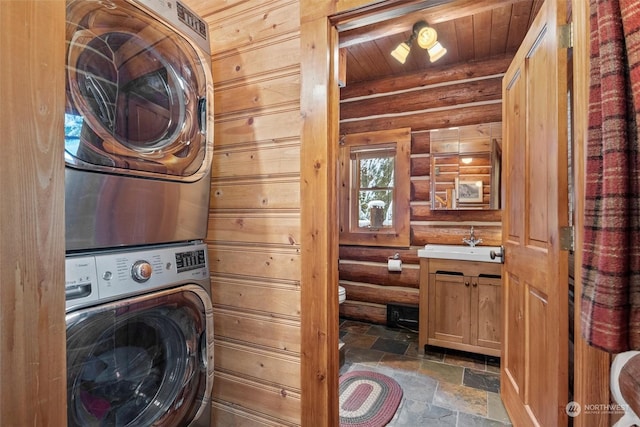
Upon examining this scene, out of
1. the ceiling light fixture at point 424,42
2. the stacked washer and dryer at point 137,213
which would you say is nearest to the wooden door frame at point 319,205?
the stacked washer and dryer at point 137,213

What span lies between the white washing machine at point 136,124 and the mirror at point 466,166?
7.53 feet

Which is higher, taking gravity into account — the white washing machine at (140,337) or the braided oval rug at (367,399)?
the white washing machine at (140,337)

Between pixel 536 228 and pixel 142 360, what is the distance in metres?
1.64

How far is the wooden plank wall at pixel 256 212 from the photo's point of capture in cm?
126

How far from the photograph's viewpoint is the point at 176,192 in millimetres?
A: 1060

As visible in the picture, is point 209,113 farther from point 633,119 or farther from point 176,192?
point 633,119

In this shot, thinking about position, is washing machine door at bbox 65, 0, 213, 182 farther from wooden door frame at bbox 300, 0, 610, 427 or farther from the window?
the window

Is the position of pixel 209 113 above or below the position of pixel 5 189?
above

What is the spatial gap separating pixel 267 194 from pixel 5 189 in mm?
887

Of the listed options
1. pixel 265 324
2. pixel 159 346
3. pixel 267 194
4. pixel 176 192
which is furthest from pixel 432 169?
pixel 159 346

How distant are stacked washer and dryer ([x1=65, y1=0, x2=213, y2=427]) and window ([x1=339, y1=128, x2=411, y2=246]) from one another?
2190 mm

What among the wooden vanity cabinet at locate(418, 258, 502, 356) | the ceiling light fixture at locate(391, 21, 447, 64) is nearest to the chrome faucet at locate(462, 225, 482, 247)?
the wooden vanity cabinet at locate(418, 258, 502, 356)

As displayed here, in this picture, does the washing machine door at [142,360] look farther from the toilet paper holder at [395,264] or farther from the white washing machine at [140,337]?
the toilet paper holder at [395,264]

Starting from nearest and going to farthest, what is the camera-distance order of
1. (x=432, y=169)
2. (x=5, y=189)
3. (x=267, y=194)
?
(x=5, y=189) < (x=267, y=194) < (x=432, y=169)
